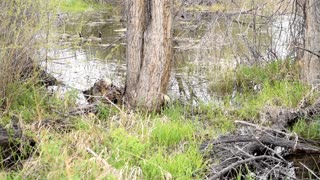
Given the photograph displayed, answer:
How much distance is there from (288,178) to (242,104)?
297 cm

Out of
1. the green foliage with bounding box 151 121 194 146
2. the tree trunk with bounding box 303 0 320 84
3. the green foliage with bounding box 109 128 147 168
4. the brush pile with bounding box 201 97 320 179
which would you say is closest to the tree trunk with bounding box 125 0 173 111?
the green foliage with bounding box 151 121 194 146

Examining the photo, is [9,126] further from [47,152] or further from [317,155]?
[317,155]

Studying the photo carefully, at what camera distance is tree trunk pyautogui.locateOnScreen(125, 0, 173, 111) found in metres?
7.50

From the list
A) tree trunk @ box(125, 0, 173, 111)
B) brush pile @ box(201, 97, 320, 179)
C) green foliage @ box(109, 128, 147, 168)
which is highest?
tree trunk @ box(125, 0, 173, 111)

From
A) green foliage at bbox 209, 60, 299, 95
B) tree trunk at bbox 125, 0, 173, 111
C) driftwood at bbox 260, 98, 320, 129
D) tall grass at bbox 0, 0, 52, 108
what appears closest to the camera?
tall grass at bbox 0, 0, 52, 108

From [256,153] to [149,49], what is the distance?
2.29 meters

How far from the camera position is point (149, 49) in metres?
7.56

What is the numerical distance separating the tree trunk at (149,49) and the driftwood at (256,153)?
1727 millimetres

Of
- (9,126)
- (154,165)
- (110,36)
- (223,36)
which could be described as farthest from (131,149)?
(110,36)

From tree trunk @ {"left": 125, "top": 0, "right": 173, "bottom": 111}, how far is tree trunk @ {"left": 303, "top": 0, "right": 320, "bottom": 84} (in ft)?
7.63

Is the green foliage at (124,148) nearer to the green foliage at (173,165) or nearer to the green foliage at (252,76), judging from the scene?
the green foliage at (173,165)

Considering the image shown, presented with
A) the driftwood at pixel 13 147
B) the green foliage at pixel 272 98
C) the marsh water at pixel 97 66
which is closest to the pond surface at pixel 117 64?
the marsh water at pixel 97 66

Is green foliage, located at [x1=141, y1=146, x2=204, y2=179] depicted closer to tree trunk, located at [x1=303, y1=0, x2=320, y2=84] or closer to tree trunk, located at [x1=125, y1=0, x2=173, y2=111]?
tree trunk, located at [x1=125, y1=0, x2=173, y2=111]

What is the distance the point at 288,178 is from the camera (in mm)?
5398
